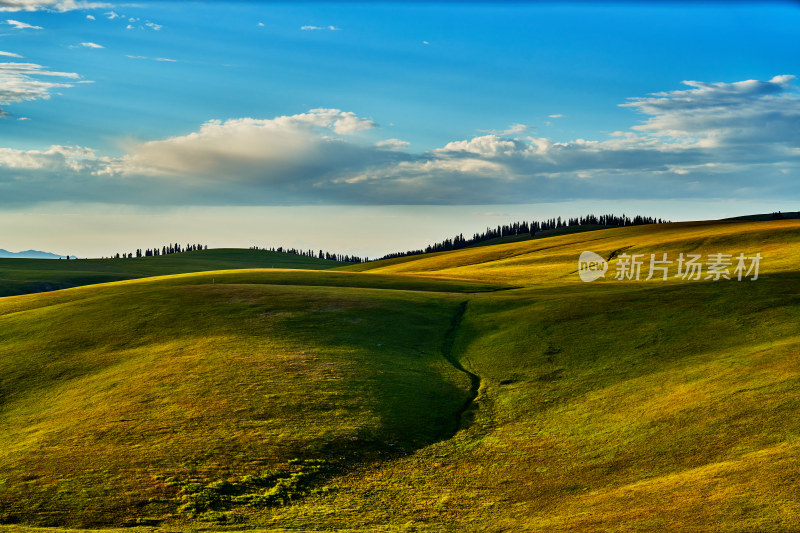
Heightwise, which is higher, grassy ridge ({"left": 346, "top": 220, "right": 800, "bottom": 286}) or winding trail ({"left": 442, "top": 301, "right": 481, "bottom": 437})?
grassy ridge ({"left": 346, "top": 220, "right": 800, "bottom": 286})

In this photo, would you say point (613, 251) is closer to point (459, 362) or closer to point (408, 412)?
point (459, 362)

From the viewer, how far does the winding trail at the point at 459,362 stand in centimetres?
2929

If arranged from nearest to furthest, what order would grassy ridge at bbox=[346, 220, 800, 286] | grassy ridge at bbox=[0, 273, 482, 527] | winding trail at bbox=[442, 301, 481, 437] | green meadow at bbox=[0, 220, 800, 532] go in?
green meadow at bbox=[0, 220, 800, 532]
grassy ridge at bbox=[0, 273, 482, 527]
winding trail at bbox=[442, 301, 481, 437]
grassy ridge at bbox=[346, 220, 800, 286]

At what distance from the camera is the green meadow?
1945cm

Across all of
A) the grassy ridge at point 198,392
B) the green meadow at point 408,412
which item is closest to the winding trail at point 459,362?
the green meadow at point 408,412

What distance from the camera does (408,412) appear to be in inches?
1145

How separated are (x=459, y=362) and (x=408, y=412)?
878 centimetres

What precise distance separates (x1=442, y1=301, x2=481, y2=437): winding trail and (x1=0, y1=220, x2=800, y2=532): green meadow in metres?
0.16

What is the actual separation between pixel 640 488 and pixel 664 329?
20.1 meters

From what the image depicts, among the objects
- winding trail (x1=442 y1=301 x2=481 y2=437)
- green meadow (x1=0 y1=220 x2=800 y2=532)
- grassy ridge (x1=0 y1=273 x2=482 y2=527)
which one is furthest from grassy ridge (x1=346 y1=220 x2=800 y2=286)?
grassy ridge (x1=0 y1=273 x2=482 y2=527)

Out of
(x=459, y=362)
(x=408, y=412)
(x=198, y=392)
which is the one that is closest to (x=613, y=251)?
(x=459, y=362)

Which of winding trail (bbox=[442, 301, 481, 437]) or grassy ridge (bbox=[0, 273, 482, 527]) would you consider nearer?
grassy ridge (bbox=[0, 273, 482, 527])

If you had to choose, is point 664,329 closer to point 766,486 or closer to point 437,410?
point 437,410

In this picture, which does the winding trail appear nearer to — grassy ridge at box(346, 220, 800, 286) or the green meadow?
the green meadow
